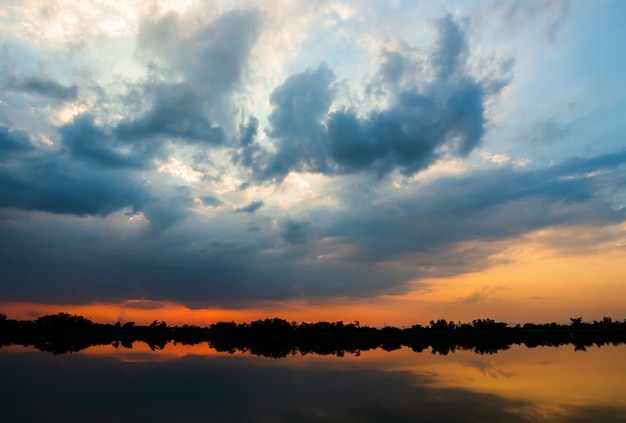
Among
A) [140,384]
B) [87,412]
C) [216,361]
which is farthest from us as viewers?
[216,361]

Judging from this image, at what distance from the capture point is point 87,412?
628 inches

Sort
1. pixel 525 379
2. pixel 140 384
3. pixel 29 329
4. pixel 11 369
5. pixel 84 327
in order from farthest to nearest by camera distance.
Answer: pixel 84 327
pixel 29 329
pixel 11 369
pixel 525 379
pixel 140 384

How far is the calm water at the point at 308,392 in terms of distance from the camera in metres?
15.4

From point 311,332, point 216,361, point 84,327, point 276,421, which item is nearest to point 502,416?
point 276,421

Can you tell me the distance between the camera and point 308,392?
66.3 feet

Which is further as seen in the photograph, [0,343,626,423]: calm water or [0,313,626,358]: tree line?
[0,313,626,358]: tree line

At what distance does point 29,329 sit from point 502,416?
99697 mm

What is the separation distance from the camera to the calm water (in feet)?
50.6

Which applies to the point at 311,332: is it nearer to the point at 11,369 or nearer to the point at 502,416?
the point at 11,369

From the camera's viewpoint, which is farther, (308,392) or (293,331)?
(293,331)

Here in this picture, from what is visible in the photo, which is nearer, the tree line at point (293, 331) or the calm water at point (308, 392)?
the calm water at point (308, 392)

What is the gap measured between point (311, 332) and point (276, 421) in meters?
84.3

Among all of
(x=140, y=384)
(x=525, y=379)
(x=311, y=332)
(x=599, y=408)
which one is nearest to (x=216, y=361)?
(x=140, y=384)

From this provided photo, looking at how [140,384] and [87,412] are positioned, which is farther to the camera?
[140,384]
